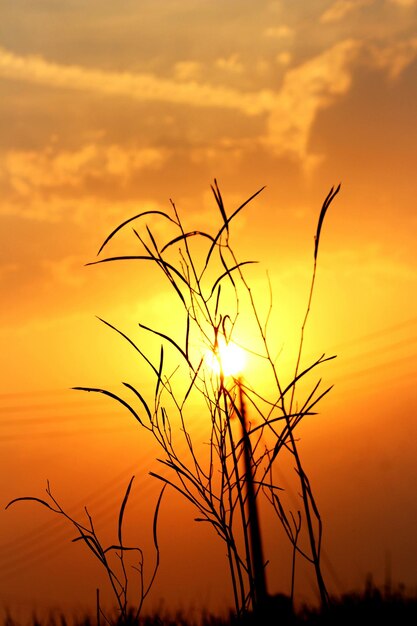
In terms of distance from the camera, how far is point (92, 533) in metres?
2.37

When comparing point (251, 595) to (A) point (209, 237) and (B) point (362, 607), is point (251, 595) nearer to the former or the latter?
(A) point (209, 237)

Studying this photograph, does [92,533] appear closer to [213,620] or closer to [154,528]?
Answer: [154,528]

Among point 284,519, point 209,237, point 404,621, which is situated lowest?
point 404,621

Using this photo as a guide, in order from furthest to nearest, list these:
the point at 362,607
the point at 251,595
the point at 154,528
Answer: the point at 362,607 < the point at 154,528 < the point at 251,595

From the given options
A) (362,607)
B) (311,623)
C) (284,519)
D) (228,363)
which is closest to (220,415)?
(228,363)

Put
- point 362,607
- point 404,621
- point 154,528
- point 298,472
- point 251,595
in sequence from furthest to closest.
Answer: point 362,607, point 404,621, point 154,528, point 251,595, point 298,472

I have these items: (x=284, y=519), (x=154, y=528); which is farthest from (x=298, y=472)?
(x=154, y=528)

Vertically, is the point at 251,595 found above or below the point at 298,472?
below

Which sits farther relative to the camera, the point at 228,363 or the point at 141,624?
the point at 141,624

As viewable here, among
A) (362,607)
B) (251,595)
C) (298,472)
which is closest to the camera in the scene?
(298,472)

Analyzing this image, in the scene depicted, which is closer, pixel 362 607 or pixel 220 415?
pixel 220 415

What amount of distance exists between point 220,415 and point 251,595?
43 centimetres

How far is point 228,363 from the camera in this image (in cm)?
216

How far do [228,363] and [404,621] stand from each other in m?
1.30
